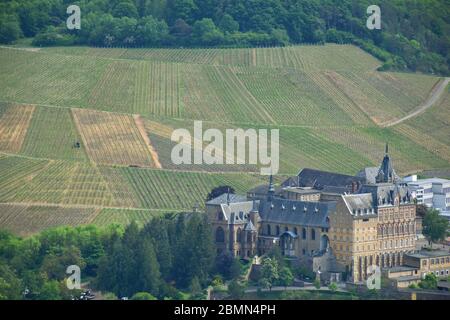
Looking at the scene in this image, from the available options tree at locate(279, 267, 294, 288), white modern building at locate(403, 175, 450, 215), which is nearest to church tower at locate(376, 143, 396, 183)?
tree at locate(279, 267, 294, 288)

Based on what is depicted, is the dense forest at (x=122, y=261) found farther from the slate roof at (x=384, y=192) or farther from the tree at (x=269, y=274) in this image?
the slate roof at (x=384, y=192)

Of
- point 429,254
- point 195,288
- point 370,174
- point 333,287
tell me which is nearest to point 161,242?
point 195,288

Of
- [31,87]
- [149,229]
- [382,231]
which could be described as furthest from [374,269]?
[31,87]

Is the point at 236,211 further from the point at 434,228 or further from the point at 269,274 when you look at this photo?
the point at 434,228

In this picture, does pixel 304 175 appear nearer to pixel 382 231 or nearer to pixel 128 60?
pixel 382 231

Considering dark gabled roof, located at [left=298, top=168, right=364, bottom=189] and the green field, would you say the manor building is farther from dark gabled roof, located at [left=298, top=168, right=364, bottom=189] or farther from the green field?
the green field
